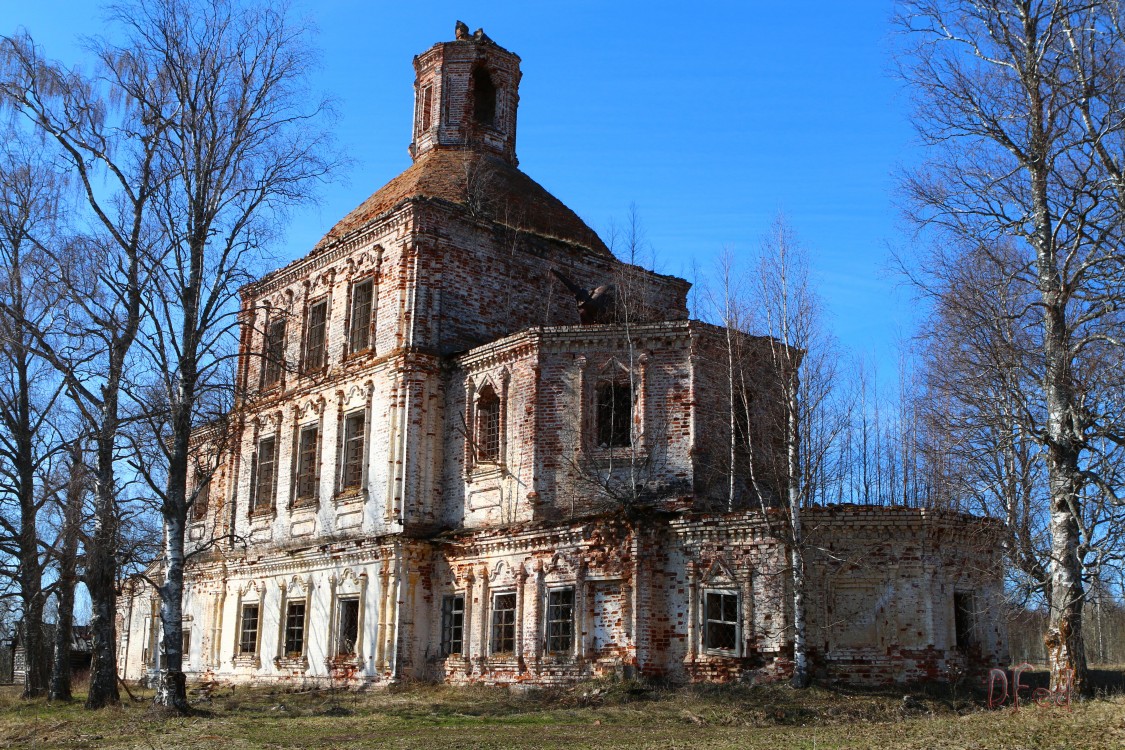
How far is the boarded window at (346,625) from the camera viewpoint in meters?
22.4

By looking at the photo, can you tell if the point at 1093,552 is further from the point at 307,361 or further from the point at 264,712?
the point at 307,361

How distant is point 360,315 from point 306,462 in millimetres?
3859

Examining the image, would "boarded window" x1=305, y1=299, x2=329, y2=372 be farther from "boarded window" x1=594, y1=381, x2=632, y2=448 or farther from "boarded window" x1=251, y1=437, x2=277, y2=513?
"boarded window" x1=594, y1=381, x2=632, y2=448

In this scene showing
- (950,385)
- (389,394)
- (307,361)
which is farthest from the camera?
(307,361)

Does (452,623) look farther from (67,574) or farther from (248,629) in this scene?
(67,574)

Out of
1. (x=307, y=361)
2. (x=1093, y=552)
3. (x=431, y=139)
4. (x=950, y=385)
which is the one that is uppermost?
(x=431, y=139)

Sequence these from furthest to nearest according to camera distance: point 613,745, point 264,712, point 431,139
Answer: point 431,139
point 264,712
point 613,745

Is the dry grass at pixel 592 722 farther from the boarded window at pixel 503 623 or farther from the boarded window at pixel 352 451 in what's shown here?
the boarded window at pixel 352 451

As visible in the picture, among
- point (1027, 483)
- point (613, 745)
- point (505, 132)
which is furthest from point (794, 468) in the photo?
point (505, 132)

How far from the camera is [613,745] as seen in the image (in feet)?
40.7

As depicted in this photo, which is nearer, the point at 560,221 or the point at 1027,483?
the point at 1027,483

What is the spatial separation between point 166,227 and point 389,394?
6.11m

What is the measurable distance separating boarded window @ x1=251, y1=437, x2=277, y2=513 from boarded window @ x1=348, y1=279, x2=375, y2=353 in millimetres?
3935

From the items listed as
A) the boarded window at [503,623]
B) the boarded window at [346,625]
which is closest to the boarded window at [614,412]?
the boarded window at [503,623]
